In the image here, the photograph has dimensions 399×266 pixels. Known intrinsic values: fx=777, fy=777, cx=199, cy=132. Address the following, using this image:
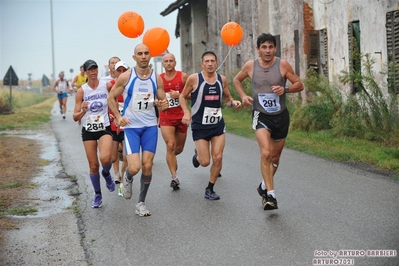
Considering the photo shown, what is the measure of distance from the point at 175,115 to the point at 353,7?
9778mm

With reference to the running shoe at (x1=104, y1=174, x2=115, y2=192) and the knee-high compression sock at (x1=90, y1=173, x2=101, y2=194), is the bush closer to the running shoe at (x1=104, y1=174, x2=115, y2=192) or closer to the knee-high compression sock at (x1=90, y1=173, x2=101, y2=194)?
the running shoe at (x1=104, y1=174, x2=115, y2=192)

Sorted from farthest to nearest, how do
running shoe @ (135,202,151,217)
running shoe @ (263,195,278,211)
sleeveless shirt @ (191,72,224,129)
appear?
sleeveless shirt @ (191,72,224,129) < running shoe @ (135,202,151,217) < running shoe @ (263,195,278,211)

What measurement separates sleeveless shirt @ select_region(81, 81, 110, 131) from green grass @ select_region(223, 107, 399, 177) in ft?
15.8

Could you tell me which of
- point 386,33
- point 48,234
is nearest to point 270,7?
point 386,33

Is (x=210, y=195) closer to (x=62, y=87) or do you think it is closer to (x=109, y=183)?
(x=109, y=183)

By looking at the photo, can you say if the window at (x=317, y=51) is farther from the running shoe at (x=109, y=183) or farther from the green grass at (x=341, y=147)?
the running shoe at (x=109, y=183)

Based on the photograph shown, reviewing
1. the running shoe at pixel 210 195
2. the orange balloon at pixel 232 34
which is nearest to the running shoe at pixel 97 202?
the running shoe at pixel 210 195

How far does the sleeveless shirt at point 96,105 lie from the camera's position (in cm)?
1010

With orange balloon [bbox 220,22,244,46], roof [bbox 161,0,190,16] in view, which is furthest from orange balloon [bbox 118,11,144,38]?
roof [bbox 161,0,190,16]

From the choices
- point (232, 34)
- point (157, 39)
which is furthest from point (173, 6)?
point (157, 39)

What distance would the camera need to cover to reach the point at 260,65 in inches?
372

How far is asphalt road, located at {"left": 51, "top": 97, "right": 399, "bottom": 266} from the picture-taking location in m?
6.86

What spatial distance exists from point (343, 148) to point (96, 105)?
22.3 ft

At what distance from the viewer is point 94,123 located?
33.1 ft
